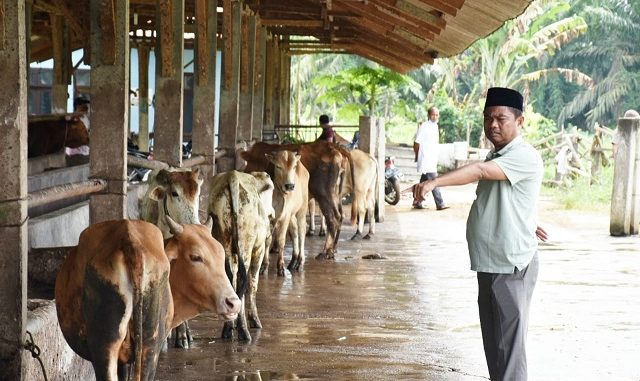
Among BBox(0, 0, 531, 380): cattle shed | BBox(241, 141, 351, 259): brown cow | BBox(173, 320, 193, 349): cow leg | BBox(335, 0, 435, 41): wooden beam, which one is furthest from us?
BBox(335, 0, 435, 41): wooden beam

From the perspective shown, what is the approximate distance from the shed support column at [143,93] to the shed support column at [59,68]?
5720mm

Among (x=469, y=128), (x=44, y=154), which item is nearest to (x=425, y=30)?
(x=44, y=154)

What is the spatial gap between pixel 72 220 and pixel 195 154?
3.44 meters

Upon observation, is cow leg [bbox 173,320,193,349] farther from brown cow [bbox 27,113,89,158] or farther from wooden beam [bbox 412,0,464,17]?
brown cow [bbox 27,113,89,158]

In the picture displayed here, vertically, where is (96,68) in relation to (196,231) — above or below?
above

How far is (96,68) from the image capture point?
27.4 ft

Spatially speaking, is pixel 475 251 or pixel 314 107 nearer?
pixel 475 251

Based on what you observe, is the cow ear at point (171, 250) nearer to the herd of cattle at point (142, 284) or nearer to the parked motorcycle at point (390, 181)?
the herd of cattle at point (142, 284)

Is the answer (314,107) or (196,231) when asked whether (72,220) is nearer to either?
(196,231)

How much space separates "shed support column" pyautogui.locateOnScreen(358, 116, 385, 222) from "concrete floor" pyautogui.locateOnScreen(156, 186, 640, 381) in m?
2.38

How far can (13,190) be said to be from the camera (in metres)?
5.75

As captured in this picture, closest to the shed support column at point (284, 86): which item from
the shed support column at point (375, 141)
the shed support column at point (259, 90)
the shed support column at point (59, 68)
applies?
the shed support column at point (259, 90)

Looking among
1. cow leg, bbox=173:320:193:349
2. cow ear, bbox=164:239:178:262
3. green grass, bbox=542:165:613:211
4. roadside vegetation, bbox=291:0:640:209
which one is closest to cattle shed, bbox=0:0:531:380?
cow ear, bbox=164:239:178:262

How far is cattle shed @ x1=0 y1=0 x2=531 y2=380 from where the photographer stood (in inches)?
226
